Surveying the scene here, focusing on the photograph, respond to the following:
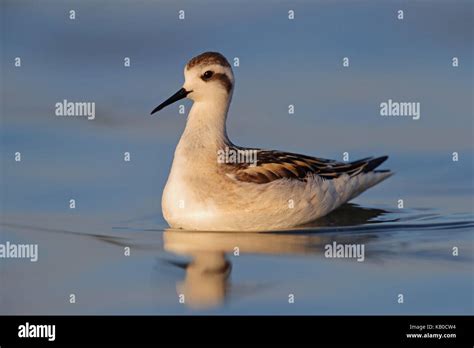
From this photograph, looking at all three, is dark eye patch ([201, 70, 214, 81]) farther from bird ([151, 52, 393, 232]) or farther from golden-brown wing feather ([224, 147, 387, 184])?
golden-brown wing feather ([224, 147, 387, 184])

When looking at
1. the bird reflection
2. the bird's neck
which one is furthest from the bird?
the bird reflection

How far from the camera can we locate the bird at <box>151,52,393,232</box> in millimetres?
18531

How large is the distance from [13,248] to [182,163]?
8.86 ft

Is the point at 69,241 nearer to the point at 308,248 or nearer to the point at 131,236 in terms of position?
the point at 131,236

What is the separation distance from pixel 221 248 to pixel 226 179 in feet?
4.69

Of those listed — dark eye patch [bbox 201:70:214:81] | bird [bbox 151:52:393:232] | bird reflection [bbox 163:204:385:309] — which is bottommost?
bird reflection [bbox 163:204:385:309]

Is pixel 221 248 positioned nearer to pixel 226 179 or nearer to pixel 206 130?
pixel 226 179

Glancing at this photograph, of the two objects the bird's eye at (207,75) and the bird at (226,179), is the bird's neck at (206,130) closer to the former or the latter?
the bird at (226,179)

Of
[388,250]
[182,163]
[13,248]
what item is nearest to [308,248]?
[388,250]

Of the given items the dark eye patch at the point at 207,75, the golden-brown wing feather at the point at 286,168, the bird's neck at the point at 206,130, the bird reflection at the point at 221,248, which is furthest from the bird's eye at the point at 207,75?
the bird reflection at the point at 221,248

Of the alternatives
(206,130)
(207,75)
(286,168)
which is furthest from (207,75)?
(286,168)

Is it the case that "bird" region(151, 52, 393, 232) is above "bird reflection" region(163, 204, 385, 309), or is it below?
above

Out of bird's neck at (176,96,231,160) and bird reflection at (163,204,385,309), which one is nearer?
bird reflection at (163,204,385,309)

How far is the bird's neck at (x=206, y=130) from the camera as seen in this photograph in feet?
62.5
